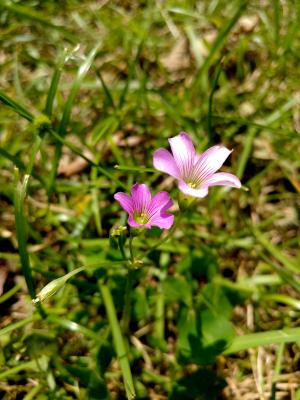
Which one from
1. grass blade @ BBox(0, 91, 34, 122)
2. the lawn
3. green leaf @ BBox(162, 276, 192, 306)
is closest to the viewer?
grass blade @ BBox(0, 91, 34, 122)

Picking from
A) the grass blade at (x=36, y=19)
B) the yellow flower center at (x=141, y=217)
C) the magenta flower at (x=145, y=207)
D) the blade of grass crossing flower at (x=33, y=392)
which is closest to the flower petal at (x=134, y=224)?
the magenta flower at (x=145, y=207)

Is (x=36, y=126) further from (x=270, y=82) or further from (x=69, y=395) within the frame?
(x=270, y=82)

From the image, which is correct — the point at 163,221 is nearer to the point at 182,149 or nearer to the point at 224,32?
the point at 182,149

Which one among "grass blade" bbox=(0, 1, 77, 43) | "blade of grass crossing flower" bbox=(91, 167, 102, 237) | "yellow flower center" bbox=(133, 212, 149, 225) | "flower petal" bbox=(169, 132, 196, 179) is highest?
"grass blade" bbox=(0, 1, 77, 43)

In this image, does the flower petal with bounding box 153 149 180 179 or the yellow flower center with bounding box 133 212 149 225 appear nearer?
the flower petal with bounding box 153 149 180 179

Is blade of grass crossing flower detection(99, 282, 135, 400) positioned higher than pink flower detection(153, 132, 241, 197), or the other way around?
pink flower detection(153, 132, 241, 197)

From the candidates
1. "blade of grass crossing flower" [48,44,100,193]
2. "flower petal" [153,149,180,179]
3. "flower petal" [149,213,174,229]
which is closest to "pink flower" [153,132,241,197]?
"flower petal" [153,149,180,179]

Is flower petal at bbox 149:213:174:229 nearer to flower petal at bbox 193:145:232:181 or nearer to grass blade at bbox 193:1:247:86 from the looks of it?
flower petal at bbox 193:145:232:181

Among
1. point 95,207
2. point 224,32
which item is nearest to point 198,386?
point 95,207

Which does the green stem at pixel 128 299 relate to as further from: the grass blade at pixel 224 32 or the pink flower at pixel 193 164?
the grass blade at pixel 224 32
